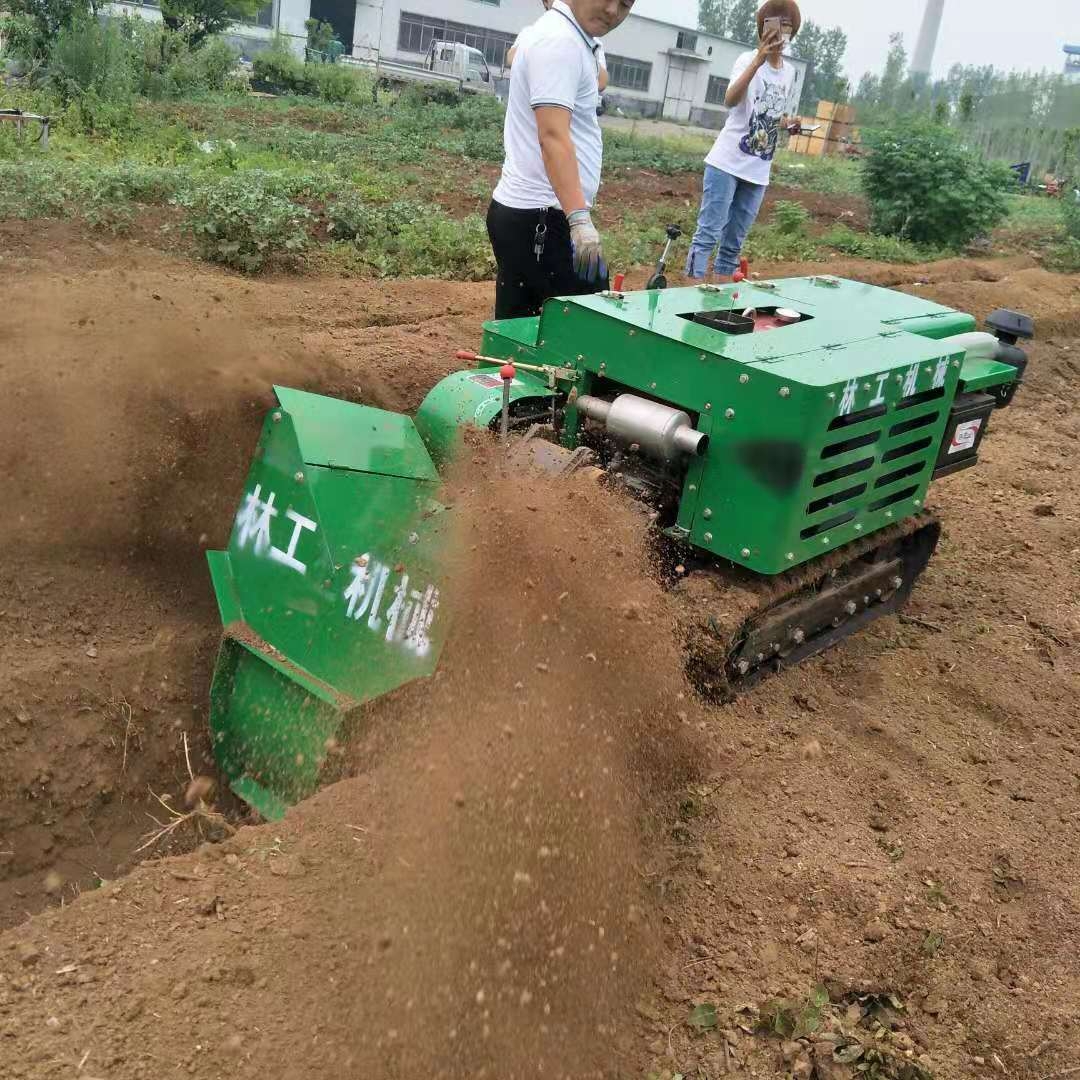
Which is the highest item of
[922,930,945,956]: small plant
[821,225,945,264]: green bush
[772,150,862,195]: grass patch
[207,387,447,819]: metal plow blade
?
[772,150,862,195]: grass patch

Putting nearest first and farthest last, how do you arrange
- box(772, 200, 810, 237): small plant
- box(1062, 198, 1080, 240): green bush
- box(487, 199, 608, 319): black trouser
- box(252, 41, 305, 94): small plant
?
box(487, 199, 608, 319): black trouser, box(772, 200, 810, 237): small plant, box(1062, 198, 1080, 240): green bush, box(252, 41, 305, 94): small plant

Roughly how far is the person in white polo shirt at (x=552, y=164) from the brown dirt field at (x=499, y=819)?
107 cm

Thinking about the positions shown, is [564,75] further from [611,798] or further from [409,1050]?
[409,1050]

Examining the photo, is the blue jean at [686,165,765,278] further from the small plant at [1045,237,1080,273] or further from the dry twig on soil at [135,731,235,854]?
the small plant at [1045,237,1080,273]

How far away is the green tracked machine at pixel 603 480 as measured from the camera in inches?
113

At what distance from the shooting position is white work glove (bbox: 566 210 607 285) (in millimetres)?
3461

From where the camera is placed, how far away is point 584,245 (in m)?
3.46

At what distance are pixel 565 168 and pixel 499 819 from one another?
214 centimetres

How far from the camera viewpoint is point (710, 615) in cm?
299

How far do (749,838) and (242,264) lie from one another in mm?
5861

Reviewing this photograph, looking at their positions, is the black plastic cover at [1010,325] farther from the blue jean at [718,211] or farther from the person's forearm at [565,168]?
the blue jean at [718,211]

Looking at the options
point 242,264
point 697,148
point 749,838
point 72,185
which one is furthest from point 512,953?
point 697,148

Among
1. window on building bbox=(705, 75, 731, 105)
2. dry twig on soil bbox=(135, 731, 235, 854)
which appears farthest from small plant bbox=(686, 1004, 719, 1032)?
window on building bbox=(705, 75, 731, 105)

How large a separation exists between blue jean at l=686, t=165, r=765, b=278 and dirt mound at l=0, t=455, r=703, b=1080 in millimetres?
3520
